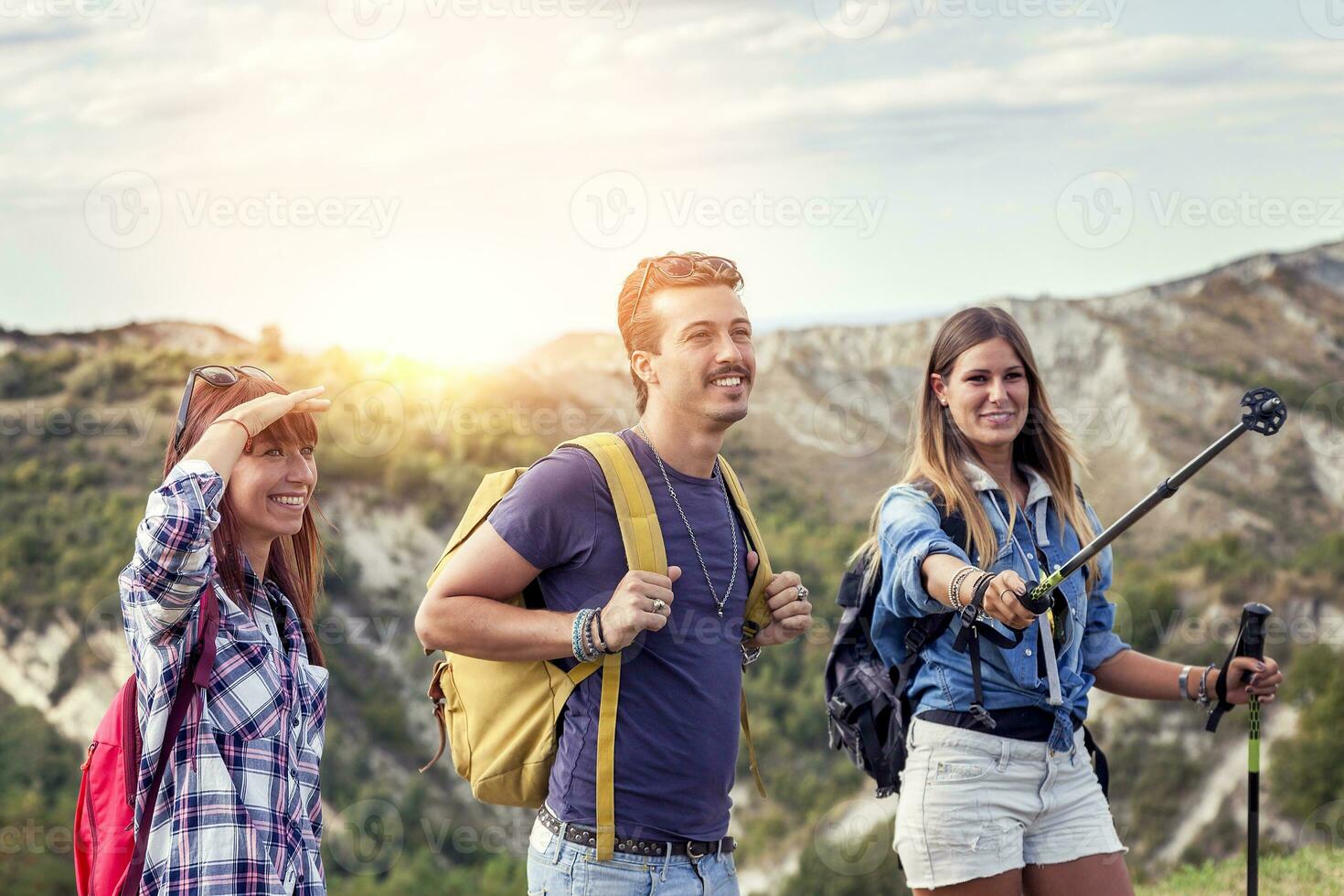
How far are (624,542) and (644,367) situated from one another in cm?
48

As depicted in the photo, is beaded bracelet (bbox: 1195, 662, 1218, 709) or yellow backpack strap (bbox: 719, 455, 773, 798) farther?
beaded bracelet (bbox: 1195, 662, 1218, 709)

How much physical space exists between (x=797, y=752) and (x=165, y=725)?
19.6m

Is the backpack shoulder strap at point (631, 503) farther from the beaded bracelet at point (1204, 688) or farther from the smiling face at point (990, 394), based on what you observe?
the beaded bracelet at point (1204, 688)

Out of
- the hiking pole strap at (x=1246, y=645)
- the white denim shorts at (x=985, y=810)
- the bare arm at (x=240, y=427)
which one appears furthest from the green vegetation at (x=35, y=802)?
the hiking pole strap at (x=1246, y=645)

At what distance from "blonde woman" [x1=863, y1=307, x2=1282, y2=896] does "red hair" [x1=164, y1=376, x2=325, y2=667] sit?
1.47 metres

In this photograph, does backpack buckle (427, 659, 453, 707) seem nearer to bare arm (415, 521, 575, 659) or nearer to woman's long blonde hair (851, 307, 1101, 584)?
bare arm (415, 521, 575, 659)

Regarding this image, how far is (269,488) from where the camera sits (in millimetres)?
2648

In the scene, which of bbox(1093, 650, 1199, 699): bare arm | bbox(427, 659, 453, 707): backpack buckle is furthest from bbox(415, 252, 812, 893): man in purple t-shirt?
bbox(1093, 650, 1199, 699): bare arm

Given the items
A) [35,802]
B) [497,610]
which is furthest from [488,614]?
[35,802]

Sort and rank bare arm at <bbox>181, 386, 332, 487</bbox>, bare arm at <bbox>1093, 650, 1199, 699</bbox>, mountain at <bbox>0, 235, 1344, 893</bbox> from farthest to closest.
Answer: mountain at <bbox>0, 235, 1344, 893</bbox> < bare arm at <bbox>1093, 650, 1199, 699</bbox> < bare arm at <bbox>181, 386, 332, 487</bbox>

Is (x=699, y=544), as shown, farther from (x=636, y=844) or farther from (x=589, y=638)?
(x=636, y=844)

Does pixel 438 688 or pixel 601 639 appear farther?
pixel 438 688

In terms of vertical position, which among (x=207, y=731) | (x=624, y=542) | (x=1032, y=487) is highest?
(x=1032, y=487)

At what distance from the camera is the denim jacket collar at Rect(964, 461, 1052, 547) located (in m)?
3.57
